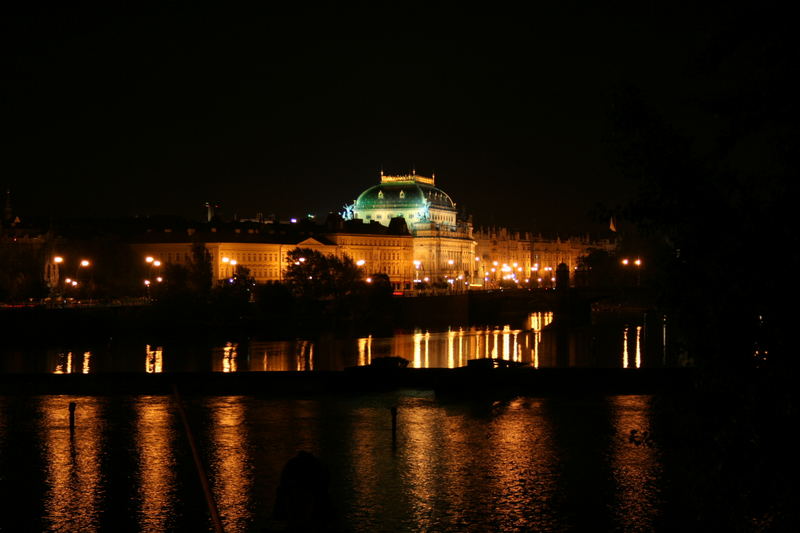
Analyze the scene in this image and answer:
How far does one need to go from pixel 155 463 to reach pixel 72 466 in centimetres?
172

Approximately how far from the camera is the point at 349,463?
21.8 meters

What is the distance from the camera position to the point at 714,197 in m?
7.96

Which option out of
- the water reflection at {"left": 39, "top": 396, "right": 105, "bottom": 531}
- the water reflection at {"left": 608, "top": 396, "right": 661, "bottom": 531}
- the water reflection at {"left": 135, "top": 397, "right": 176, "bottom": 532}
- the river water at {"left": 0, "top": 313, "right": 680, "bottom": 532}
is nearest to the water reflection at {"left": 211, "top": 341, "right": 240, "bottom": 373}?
the river water at {"left": 0, "top": 313, "right": 680, "bottom": 532}

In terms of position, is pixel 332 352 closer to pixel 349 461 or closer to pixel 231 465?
pixel 349 461

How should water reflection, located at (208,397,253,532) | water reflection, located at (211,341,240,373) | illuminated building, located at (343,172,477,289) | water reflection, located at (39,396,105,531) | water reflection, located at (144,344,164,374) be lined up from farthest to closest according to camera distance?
illuminated building, located at (343,172,477,289)
water reflection, located at (211,341,240,373)
water reflection, located at (144,344,164,374)
water reflection, located at (208,397,253,532)
water reflection, located at (39,396,105,531)

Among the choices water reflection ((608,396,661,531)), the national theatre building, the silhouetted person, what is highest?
the national theatre building

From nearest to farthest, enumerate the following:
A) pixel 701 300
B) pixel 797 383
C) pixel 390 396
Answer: pixel 797 383, pixel 701 300, pixel 390 396

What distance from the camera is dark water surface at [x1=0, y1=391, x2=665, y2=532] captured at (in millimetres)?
17406

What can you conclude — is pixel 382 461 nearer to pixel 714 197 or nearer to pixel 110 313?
pixel 714 197

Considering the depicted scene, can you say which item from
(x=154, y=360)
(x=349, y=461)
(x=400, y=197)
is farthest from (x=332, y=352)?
(x=400, y=197)

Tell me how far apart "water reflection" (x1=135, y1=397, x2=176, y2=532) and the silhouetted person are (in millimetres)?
6027

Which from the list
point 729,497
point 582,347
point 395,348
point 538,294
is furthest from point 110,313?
point 729,497

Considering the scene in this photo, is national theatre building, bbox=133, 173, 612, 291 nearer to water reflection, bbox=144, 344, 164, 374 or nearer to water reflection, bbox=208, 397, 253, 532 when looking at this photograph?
water reflection, bbox=144, 344, 164, 374

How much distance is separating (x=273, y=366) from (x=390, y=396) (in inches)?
661
